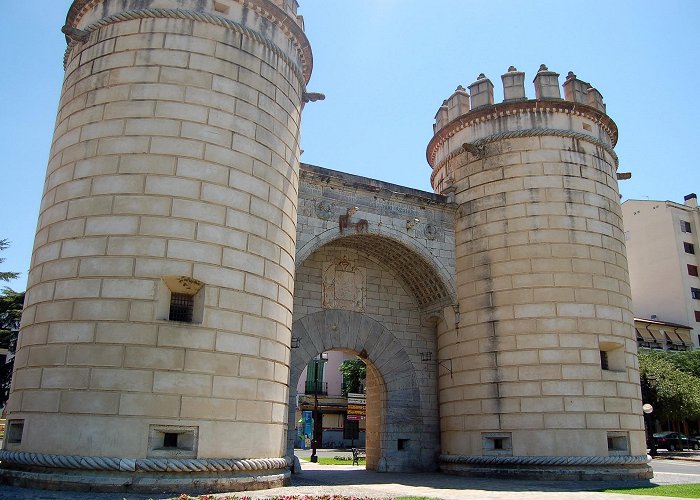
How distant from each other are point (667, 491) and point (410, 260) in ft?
26.5

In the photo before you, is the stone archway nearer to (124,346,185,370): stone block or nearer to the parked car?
(124,346,185,370): stone block

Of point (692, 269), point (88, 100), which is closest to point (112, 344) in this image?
point (88, 100)

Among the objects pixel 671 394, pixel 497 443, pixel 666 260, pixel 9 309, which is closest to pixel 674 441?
→ pixel 671 394

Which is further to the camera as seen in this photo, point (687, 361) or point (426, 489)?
point (687, 361)

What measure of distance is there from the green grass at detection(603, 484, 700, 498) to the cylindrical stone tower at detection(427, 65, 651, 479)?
57.4 inches

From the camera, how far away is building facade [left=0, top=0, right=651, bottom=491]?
925cm

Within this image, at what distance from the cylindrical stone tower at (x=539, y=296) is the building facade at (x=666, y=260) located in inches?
1441

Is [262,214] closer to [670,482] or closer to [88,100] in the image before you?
[88,100]

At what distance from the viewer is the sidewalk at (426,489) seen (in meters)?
8.30

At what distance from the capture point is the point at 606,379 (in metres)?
14.0

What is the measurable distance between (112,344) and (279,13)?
7273 millimetres

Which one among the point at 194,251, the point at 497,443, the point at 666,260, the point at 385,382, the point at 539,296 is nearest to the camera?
the point at 194,251

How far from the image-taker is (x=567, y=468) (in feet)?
43.3

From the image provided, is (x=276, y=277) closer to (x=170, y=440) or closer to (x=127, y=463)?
(x=170, y=440)
